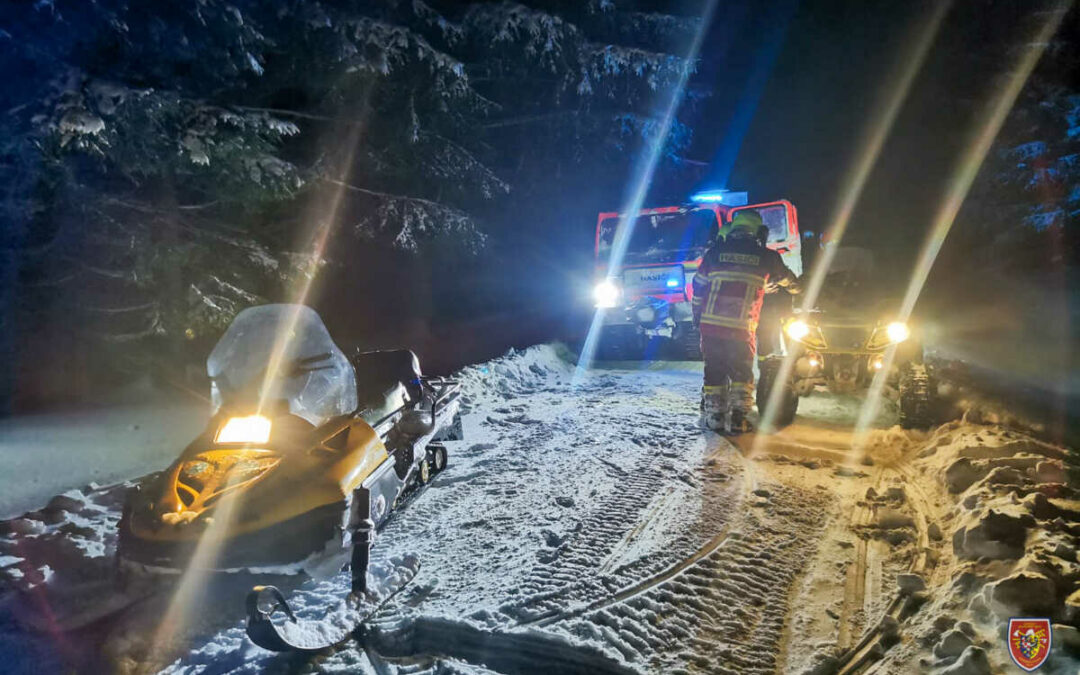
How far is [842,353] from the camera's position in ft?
19.3

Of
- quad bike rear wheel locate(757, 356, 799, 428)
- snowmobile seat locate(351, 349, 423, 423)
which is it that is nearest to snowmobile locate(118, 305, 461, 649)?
snowmobile seat locate(351, 349, 423, 423)

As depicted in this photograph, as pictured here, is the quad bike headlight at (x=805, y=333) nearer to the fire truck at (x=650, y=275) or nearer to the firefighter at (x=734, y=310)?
the firefighter at (x=734, y=310)

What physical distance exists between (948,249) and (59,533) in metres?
25.7

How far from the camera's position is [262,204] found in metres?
7.59

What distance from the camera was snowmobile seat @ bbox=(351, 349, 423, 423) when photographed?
456 centimetres

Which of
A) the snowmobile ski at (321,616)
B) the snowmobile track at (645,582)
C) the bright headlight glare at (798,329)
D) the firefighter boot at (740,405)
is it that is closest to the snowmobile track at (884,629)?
the snowmobile track at (645,582)

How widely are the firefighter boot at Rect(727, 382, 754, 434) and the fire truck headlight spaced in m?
4.57

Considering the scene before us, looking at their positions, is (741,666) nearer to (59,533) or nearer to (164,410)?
(59,533)

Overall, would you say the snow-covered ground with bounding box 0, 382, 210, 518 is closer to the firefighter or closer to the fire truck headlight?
the firefighter

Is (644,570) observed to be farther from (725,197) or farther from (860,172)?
(860,172)

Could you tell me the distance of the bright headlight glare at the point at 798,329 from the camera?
5.84 m

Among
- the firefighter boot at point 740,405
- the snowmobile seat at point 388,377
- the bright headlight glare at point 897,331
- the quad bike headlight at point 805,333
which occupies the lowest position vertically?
the snowmobile seat at point 388,377

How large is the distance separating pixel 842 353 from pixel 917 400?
2.69 feet

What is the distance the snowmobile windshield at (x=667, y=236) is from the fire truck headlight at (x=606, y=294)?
0.54m
